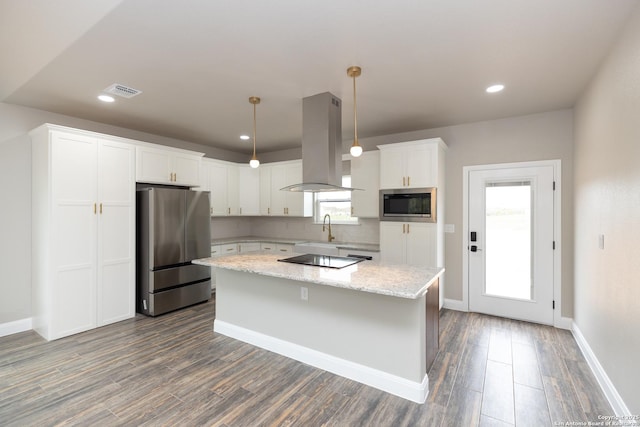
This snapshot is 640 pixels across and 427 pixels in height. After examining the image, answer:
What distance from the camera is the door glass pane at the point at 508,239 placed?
12.6ft

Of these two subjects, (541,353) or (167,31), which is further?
(541,353)

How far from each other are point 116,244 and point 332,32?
3634mm

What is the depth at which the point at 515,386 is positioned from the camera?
8.04ft

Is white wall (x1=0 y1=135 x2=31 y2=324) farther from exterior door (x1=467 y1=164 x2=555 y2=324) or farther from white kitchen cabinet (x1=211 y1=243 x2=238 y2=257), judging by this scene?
exterior door (x1=467 y1=164 x2=555 y2=324)

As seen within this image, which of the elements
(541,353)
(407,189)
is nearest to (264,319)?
(407,189)

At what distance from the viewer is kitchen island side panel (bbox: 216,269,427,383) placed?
233 cm

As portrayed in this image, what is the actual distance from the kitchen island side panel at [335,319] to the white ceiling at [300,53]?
1969mm

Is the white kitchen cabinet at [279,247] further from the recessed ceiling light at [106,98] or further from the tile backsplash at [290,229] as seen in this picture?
the recessed ceiling light at [106,98]

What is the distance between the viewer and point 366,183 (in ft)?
15.1

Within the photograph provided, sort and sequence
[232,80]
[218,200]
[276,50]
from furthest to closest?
[218,200] → [232,80] → [276,50]

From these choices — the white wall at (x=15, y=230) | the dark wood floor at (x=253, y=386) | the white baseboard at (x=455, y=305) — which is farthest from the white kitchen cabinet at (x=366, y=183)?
the white wall at (x=15, y=230)

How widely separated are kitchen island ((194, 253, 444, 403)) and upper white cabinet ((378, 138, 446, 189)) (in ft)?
5.23

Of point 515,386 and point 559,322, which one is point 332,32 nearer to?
point 515,386

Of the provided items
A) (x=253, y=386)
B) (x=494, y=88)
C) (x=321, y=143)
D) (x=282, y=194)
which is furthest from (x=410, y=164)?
(x=253, y=386)
